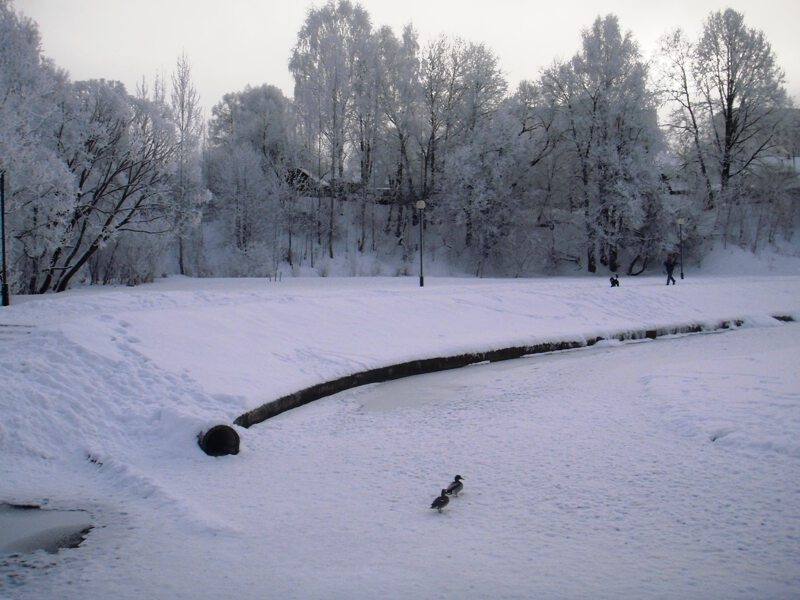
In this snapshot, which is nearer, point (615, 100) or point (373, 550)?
point (373, 550)

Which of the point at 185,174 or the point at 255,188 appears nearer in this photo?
the point at 185,174

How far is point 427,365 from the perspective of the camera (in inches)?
596

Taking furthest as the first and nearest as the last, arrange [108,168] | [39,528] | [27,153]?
[108,168]
[27,153]
[39,528]

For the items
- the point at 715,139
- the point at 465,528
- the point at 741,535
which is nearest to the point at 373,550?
the point at 465,528

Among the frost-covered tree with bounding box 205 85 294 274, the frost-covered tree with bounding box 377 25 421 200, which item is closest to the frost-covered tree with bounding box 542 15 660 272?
the frost-covered tree with bounding box 377 25 421 200

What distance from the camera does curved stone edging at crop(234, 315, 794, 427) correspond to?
1063 centimetres

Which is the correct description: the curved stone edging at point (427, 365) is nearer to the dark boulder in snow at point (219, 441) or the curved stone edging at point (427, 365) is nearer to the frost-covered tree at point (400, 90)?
the dark boulder in snow at point (219, 441)

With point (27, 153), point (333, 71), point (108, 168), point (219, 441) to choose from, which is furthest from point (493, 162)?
point (219, 441)

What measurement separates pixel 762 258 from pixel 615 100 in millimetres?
13698

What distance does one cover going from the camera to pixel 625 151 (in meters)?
43.6

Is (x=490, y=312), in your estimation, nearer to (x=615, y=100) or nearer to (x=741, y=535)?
(x=741, y=535)

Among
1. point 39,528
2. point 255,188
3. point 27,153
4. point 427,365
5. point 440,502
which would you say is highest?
point 255,188

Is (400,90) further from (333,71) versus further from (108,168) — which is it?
(108,168)

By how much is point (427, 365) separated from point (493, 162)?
30.5 meters
